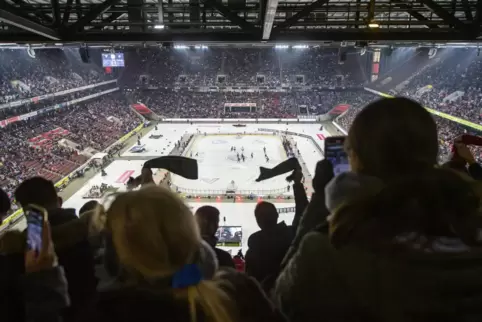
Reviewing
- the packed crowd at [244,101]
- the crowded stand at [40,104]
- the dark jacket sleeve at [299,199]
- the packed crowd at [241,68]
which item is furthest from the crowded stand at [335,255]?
the packed crowd at [241,68]

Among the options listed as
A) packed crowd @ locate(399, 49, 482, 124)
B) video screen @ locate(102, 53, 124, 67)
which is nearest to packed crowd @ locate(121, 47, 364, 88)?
packed crowd @ locate(399, 49, 482, 124)

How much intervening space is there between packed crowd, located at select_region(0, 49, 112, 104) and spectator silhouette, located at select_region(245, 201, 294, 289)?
2580 cm

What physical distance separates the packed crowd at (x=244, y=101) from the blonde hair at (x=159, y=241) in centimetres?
3708

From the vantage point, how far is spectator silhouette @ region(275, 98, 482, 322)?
0.92 m

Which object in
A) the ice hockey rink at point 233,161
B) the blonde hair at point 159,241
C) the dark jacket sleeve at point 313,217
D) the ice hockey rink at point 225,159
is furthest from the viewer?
the ice hockey rink at point 233,161

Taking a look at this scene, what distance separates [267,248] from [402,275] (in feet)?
5.85

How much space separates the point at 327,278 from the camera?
0.97 m

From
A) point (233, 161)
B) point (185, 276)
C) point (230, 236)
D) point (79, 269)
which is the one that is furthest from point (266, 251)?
point (233, 161)

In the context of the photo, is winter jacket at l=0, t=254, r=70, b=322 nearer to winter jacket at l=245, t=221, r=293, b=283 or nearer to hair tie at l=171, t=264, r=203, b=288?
hair tie at l=171, t=264, r=203, b=288

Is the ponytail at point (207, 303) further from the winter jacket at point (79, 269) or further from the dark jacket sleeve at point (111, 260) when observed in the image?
the winter jacket at point (79, 269)

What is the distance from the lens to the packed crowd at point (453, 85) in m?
24.1

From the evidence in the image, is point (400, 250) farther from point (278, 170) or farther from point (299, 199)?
point (299, 199)

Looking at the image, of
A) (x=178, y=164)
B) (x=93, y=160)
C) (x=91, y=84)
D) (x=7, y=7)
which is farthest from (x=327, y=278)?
(x=91, y=84)

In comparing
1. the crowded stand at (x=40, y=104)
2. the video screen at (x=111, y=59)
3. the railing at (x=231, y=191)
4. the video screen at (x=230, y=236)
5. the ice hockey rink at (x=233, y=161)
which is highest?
the video screen at (x=111, y=59)
